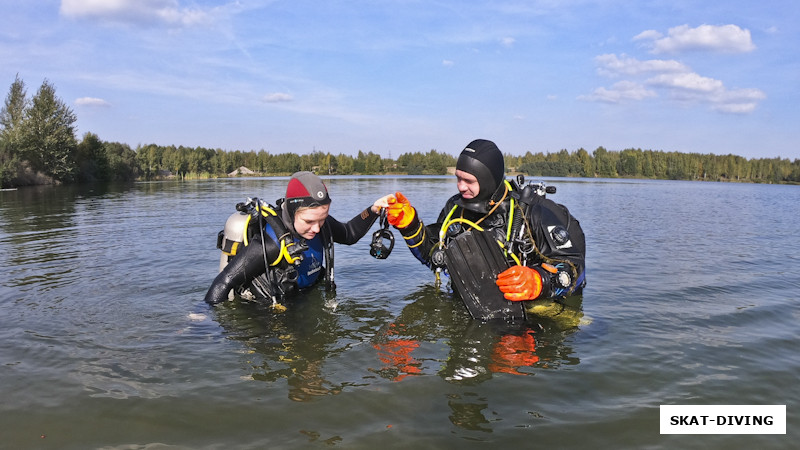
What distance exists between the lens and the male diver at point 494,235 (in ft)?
16.7

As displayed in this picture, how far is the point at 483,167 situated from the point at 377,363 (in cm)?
228

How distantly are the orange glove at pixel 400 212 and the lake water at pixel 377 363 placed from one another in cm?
124

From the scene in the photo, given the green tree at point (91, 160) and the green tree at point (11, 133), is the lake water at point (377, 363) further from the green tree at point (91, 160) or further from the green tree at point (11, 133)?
the green tree at point (91, 160)

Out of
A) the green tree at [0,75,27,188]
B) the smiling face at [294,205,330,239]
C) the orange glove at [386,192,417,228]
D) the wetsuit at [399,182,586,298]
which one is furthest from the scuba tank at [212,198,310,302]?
the green tree at [0,75,27,188]

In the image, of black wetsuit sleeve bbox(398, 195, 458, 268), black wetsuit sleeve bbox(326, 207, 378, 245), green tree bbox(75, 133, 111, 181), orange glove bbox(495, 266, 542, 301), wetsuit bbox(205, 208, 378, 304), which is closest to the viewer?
orange glove bbox(495, 266, 542, 301)

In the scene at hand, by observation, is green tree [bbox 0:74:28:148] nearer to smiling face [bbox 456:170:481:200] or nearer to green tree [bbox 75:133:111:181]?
green tree [bbox 75:133:111:181]

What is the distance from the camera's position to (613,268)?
916cm

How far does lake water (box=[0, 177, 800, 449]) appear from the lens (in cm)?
332

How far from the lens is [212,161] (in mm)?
113750

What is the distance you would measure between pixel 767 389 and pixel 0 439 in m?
5.82

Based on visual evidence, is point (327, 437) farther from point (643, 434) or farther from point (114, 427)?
point (643, 434)

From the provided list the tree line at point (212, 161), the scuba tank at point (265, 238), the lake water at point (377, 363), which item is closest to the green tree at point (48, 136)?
the tree line at point (212, 161)

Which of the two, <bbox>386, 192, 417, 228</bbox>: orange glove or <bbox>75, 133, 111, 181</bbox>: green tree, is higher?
<bbox>75, 133, 111, 181</bbox>: green tree

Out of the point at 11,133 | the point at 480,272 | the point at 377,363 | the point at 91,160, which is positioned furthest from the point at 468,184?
the point at 91,160
